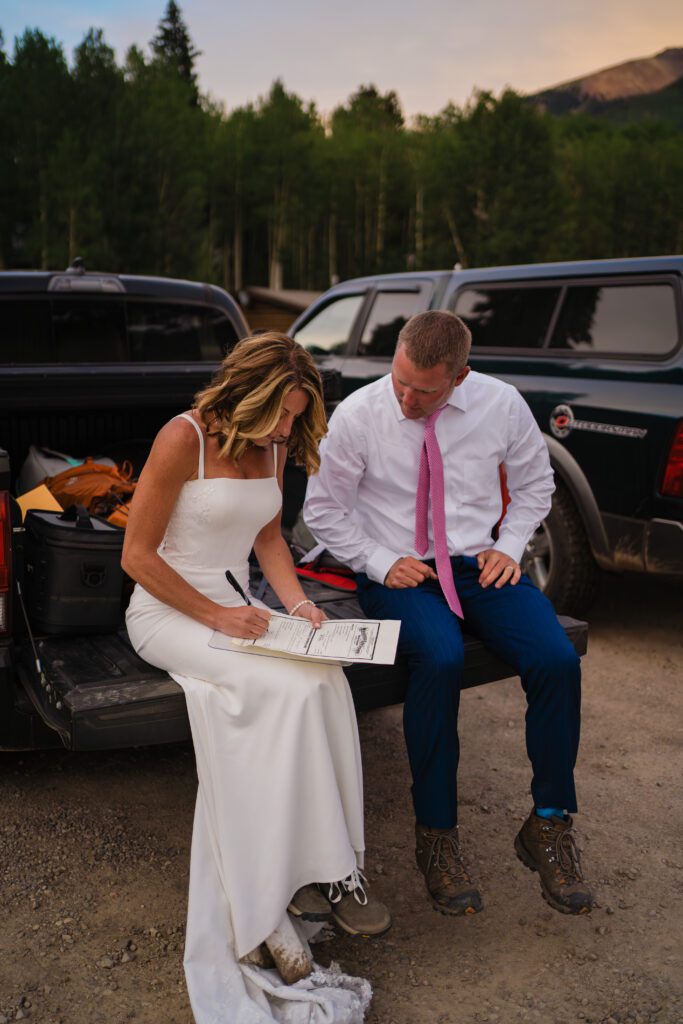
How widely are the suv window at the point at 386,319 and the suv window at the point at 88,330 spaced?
2206mm

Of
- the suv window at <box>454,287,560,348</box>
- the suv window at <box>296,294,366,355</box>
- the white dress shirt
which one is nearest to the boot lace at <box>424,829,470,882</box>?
the white dress shirt

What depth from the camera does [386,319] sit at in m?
6.74

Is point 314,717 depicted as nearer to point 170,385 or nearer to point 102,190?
point 170,385

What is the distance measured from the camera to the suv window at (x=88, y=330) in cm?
490

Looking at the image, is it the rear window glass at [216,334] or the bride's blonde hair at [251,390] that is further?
the rear window glass at [216,334]

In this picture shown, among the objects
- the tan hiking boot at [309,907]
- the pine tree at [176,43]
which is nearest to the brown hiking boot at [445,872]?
the tan hiking boot at [309,907]

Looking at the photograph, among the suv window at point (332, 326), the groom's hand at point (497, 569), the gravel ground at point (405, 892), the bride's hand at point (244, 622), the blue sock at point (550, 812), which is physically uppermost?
the suv window at point (332, 326)

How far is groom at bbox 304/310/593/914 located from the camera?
2777 mm

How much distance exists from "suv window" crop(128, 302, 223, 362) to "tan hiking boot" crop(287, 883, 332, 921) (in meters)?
3.26

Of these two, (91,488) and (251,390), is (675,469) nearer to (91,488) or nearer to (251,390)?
(251,390)

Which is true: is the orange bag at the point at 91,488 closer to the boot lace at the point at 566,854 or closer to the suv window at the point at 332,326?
the boot lace at the point at 566,854

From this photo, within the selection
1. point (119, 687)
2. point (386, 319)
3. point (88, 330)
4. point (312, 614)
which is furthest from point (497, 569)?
point (386, 319)

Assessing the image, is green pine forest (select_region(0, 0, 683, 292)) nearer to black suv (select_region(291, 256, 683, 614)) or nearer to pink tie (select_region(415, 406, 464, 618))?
black suv (select_region(291, 256, 683, 614))

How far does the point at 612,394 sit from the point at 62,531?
2.96 m
